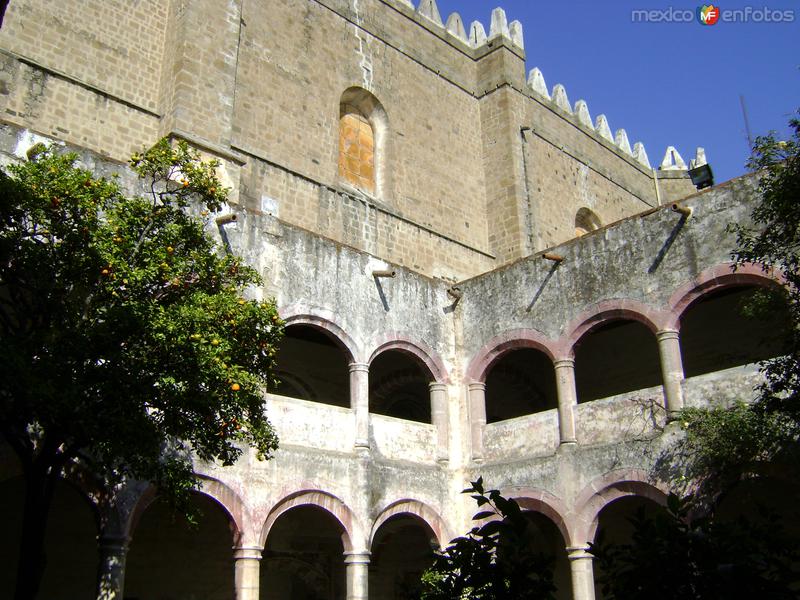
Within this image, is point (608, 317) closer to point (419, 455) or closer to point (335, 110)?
point (419, 455)

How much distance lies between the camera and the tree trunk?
22.1 feet

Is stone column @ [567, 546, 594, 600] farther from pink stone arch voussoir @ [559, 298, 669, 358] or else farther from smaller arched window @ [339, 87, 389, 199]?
smaller arched window @ [339, 87, 389, 199]

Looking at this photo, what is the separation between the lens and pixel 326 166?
54.0 feet

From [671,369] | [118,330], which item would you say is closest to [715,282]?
[671,369]

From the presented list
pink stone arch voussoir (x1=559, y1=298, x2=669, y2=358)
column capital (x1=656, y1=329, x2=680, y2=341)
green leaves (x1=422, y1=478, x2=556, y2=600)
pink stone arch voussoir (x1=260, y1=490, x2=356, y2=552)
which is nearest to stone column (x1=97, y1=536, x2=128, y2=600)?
pink stone arch voussoir (x1=260, y1=490, x2=356, y2=552)

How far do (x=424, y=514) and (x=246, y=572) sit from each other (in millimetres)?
3125

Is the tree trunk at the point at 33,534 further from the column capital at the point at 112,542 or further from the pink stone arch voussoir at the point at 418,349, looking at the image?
the pink stone arch voussoir at the point at 418,349

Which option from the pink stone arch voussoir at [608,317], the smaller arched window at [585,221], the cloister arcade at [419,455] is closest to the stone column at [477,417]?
the cloister arcade at [419,455]

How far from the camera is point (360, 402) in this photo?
40.8 feet

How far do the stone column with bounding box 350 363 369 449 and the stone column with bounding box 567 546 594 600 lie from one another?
324 centimetres

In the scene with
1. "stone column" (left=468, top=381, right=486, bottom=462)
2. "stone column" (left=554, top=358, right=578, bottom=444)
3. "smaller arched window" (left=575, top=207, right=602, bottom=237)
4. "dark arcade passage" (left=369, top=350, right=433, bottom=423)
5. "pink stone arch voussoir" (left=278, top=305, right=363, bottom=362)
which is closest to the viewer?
"pink stone arch voussoir" (left=278, top=305, right=363, bottom=362)

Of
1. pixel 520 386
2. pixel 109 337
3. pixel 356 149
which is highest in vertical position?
pixel 356 149

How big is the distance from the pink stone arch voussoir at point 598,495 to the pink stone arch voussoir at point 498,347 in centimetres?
228

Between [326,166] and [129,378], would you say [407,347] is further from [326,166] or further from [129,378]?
[129,378]
